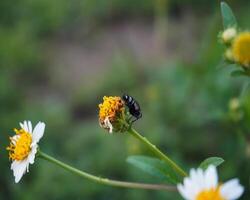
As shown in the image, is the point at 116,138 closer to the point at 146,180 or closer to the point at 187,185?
the point at 146,180

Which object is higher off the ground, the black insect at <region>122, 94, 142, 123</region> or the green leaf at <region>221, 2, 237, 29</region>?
the green leaf at <region>221, 2, 237, 29</region>

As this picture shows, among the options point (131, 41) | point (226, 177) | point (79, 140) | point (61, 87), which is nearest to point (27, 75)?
point (61, 87)

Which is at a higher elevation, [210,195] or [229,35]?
[229,35]

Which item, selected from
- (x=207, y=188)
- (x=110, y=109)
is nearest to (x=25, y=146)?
(x=110, y=109)

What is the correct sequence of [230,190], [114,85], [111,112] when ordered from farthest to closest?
Answer: 1. [114,85]
2. [111,112]
3. [230,190]

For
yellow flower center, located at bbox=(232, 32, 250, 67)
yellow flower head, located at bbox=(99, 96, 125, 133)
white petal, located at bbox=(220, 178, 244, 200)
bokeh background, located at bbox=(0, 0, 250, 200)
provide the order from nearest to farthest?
white petal, located at bbox=(220, 178, 244, 200) < yellow flower center, located at bbox=(232, 32, 250, 67) < yellow flower head, located at bbox=(99, 96, 125, 133) < bokeh background, located at bbox=(0, 0, 250, 200)

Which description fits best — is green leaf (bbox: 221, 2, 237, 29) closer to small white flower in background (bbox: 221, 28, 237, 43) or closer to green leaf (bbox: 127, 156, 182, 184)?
small white flower in background (bbox: 221, 28, 237, 43)

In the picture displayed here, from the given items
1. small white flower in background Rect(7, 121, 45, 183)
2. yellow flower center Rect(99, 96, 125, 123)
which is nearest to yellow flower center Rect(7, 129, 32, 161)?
small white flower in background Rect(7, 121, 45, 183)

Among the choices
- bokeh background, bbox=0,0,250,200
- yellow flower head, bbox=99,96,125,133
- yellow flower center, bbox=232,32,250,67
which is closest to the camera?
yellow flower center, bbox=232,32,250,67

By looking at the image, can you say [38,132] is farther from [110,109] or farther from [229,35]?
[229,35]
